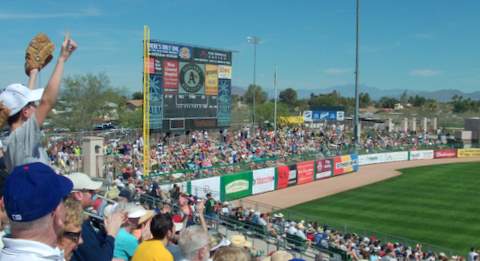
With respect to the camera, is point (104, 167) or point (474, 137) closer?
point (104, 167)

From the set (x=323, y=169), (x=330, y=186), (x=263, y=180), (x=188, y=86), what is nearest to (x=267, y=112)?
(x=323, y=169)

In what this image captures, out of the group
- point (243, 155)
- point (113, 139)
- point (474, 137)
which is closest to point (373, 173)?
point (243, 155)

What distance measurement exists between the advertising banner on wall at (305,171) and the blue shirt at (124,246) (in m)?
29.7

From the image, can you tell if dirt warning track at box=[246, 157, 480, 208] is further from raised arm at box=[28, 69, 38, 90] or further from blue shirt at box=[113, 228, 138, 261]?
raised arm at box=[28, 69, 38, 90]

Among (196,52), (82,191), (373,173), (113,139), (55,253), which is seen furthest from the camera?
(373,173)

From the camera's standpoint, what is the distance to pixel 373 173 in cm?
3934

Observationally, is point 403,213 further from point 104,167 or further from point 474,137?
point 474,137

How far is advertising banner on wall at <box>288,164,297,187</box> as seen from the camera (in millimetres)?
33344

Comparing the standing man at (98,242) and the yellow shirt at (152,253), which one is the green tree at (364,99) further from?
the standing man at (98,242)

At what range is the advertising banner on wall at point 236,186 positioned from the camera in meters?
27.6

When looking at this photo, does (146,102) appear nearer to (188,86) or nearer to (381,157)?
(188,86)

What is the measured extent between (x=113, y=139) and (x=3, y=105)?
3083 centimetres

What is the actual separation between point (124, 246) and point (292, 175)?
95.5ft

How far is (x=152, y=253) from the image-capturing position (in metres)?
4.30
